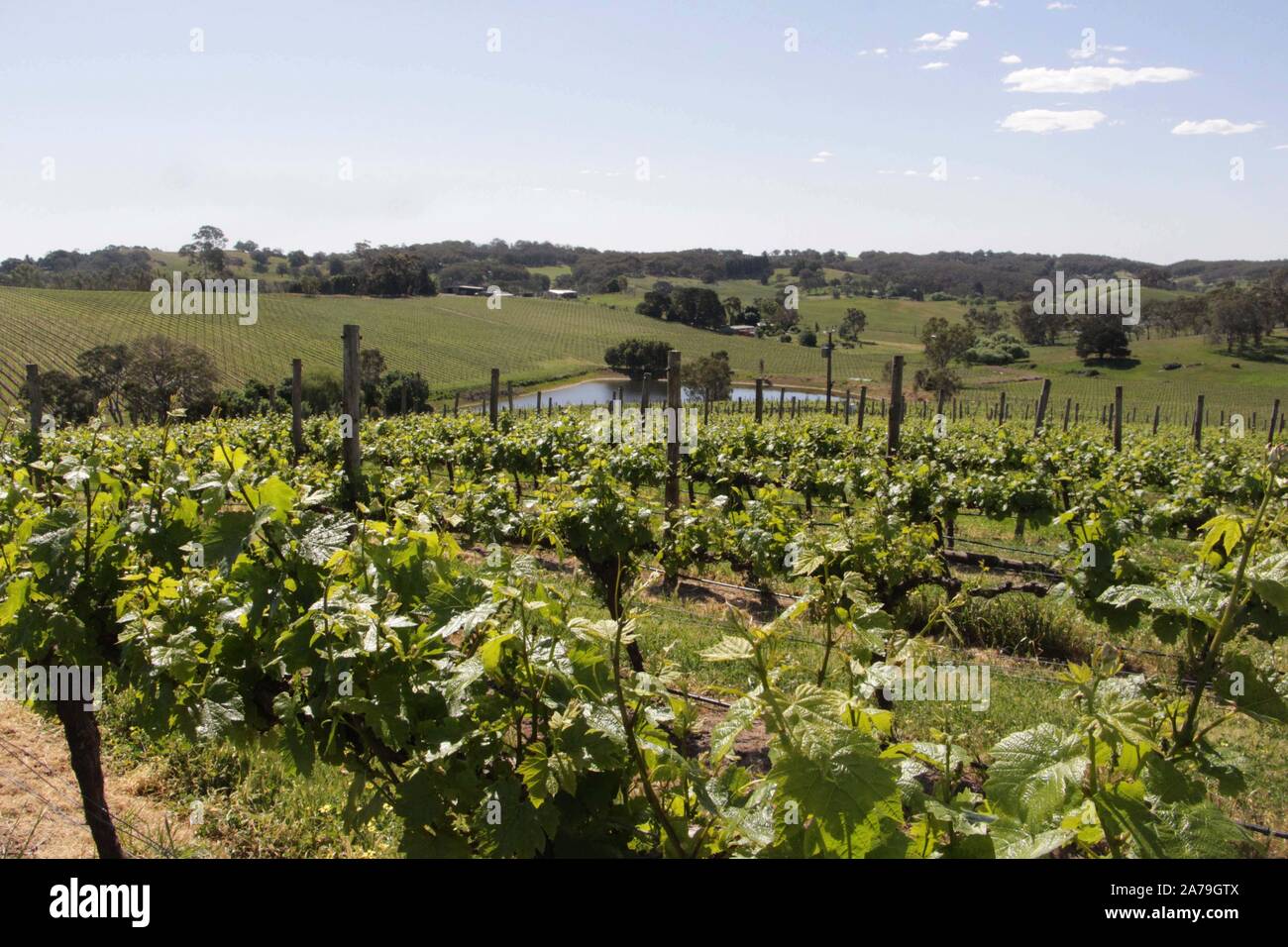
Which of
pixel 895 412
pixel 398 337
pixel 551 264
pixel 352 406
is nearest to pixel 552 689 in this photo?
pixel 352 406

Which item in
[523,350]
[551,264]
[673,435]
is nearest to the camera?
[673,435]

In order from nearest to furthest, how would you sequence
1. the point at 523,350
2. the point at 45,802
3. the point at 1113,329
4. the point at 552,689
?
the point at 552,689 < the point at 45,802 < the point at 1113,329 < the point at 523,350

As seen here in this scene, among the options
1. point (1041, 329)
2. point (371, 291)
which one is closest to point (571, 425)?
point (1041, 329)

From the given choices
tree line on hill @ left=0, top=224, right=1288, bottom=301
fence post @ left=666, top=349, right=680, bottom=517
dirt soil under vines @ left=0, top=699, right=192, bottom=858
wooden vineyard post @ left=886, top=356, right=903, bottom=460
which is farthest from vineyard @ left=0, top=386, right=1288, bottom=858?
tree line on hill @ left=0, top=224, right=1288, bottom=301

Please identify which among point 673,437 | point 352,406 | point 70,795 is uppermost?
point 352,406

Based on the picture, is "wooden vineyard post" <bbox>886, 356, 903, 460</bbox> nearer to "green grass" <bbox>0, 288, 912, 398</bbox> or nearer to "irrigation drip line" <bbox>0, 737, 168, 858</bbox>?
"irrigation drip line" <bbox>0, 737, 168, 858</bbox>

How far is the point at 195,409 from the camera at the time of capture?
44375 millimetres

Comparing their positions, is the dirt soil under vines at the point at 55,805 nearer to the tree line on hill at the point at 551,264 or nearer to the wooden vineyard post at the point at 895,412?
the wooden vineyard post at the point at 895,412

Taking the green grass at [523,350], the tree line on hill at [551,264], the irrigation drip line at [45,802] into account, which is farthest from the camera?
the tree line on hill at [551,264]

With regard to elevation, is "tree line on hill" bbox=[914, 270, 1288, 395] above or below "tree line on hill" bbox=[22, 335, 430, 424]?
above

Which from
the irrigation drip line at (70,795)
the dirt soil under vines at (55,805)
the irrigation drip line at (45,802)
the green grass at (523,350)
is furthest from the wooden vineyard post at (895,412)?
the green grass at (523,350)

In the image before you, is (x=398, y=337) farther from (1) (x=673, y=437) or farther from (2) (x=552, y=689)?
(2) (x=552, y=689)

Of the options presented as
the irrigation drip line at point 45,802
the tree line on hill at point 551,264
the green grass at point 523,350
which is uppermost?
the tree line on hill at point 551,264

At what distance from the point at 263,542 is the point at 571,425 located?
10095mm
